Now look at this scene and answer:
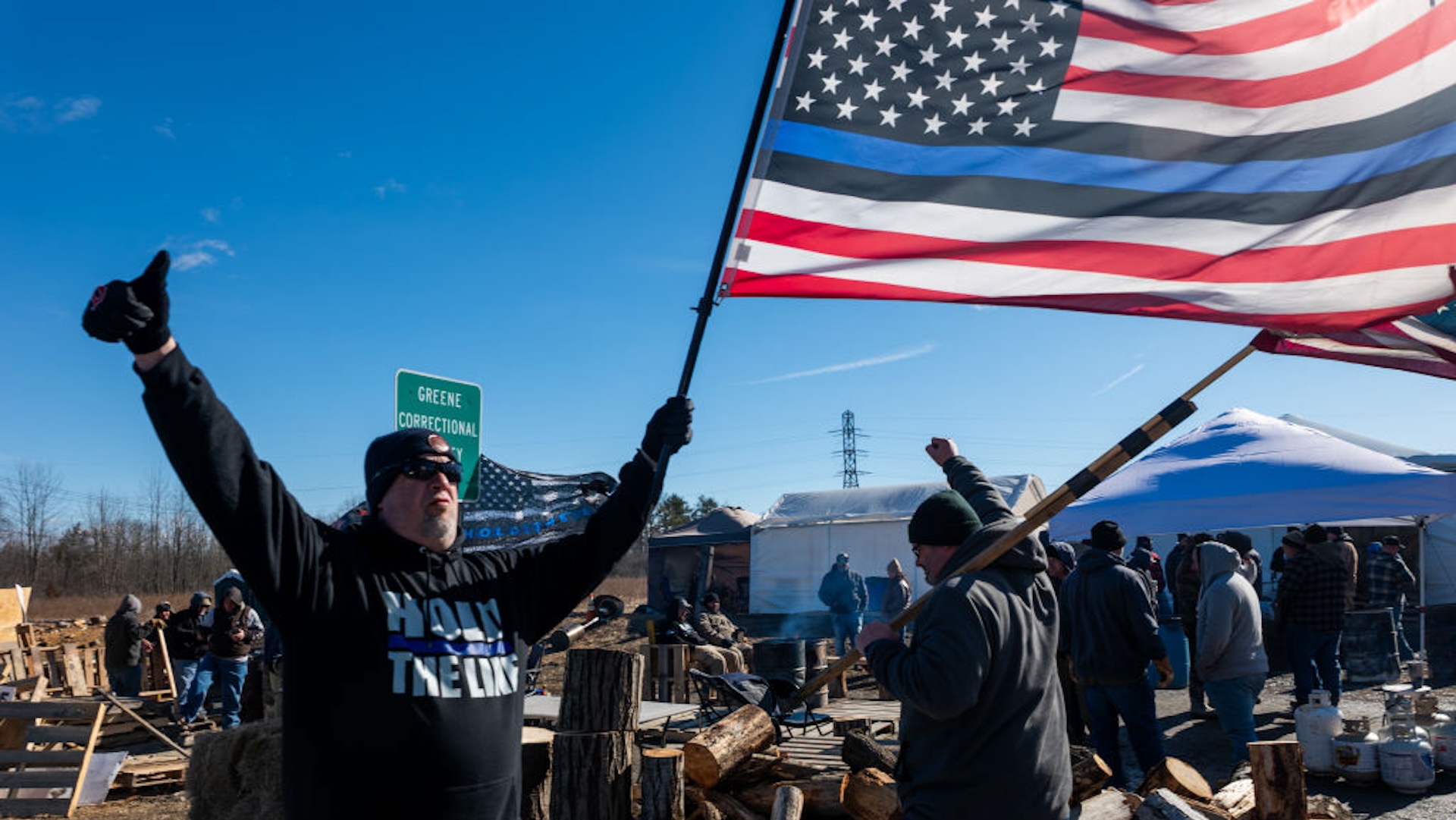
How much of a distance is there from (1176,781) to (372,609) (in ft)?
18.1

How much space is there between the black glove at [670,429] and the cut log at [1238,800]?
4.91 meters

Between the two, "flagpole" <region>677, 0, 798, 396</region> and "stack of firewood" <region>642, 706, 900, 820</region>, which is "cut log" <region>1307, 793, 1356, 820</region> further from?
"flagpole" <region>677, 0, 798, 396</region>

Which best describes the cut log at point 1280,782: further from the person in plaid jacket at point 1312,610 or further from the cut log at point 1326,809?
the person in plaid jacket at point 1312,610

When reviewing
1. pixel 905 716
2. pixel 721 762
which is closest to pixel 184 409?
pixel 905 716

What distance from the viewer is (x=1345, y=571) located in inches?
379

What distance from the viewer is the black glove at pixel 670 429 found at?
3.07 m

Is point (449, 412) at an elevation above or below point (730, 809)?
above

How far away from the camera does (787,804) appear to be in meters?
5.84

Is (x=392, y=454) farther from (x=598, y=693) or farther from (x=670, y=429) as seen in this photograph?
(x=598, y=693)

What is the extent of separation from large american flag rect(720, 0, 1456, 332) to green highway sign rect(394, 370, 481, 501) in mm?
2808

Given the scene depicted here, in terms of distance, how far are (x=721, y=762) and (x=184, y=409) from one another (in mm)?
4818

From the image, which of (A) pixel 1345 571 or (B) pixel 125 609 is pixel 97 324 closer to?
(A) pixel 1345 571

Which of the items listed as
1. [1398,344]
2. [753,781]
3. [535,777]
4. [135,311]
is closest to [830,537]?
[753,781]

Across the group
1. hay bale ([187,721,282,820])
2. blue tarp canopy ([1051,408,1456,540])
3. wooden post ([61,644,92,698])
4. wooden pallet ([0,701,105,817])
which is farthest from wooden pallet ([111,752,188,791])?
blue tarp canopy ([1051,408,1456,540])
